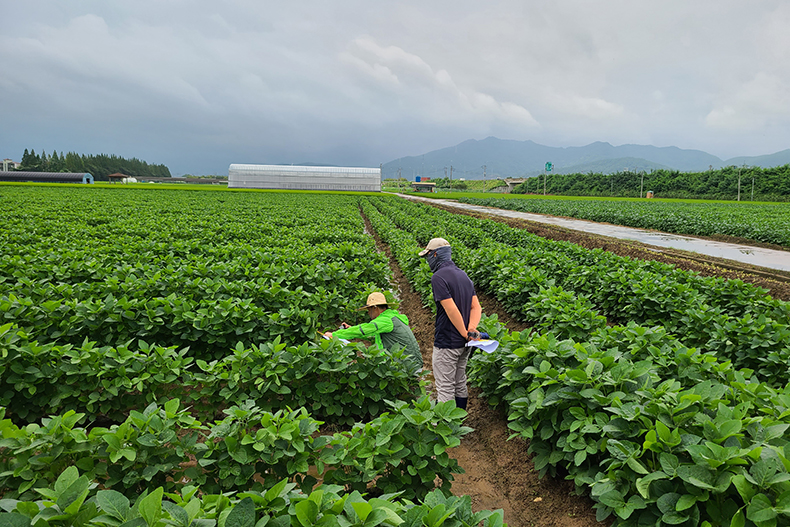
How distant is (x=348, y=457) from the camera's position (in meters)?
2.59

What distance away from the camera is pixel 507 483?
3.85 m

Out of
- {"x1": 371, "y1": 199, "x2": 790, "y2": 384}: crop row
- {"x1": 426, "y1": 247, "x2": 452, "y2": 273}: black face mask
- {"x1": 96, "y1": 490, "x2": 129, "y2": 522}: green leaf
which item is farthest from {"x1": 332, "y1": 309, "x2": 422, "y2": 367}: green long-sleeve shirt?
{"x1": 96, "y1": 490, "x2": 129, "y2": 522}: green leaf

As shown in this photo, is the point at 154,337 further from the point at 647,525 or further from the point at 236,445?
the point at 647,525

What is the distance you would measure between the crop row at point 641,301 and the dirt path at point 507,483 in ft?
5.67

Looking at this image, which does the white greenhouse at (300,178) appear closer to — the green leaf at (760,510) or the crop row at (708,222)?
the crop row at (708,222)

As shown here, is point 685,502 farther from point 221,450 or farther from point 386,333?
point 386,333

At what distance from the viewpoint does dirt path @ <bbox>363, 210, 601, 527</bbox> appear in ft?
10.9

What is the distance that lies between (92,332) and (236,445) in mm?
3738

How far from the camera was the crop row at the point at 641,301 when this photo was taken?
5.04 metres

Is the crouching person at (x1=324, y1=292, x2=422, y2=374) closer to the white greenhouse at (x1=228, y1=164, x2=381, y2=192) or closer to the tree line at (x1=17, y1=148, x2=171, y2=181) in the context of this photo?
the white greenhouse at (x1=228, y1=164, x2=381, y2=192)

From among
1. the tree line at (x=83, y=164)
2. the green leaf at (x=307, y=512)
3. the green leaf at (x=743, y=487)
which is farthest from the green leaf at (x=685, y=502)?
the tree line at (x=83, y=164)

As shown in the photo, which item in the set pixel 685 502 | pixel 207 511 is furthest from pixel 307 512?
pixel 685 502

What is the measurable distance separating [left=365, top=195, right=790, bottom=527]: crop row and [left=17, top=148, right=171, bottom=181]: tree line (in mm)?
127073

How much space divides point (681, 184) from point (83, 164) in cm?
14435
